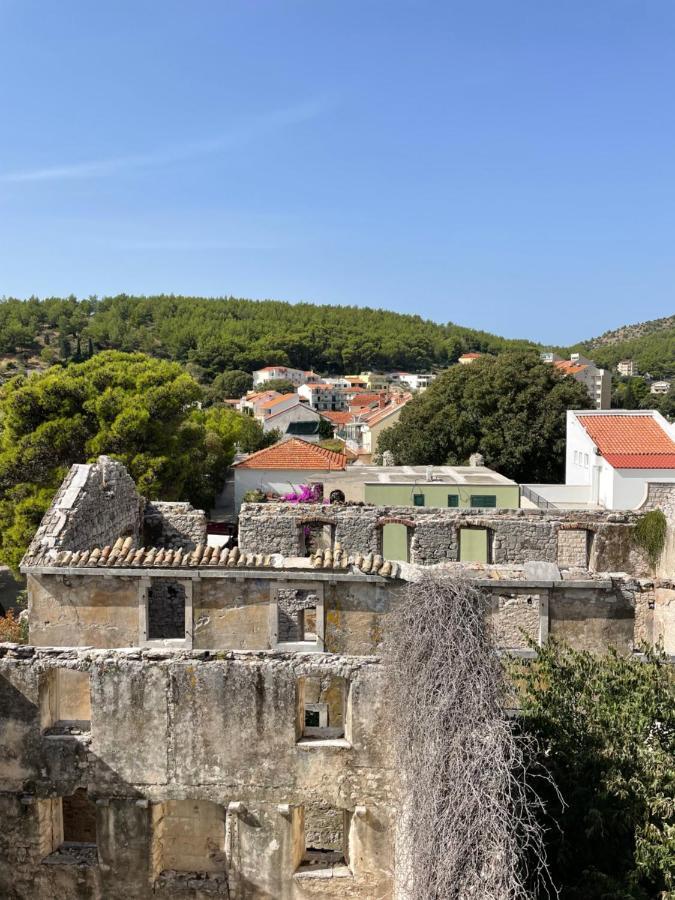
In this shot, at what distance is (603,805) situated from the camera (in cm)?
868

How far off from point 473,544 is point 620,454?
14.8 m

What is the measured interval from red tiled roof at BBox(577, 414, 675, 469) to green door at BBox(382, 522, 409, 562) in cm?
1490

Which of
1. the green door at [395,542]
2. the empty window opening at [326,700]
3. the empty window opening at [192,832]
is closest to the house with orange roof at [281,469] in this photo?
the green door at [395,542]

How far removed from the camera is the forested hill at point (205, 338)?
146125mm

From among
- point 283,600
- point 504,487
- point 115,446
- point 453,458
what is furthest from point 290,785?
point 453,458

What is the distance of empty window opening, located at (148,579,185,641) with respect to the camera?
16609mm

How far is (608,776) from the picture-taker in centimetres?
888

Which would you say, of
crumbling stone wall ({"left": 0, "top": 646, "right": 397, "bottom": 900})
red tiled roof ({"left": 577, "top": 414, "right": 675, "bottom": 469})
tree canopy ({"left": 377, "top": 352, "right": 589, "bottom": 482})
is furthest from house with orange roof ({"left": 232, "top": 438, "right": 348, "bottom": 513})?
crumbling stone wall ({"left": 0, "top": 646, "right": 397, "bottom": 900})

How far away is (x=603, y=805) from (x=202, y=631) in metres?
7.40

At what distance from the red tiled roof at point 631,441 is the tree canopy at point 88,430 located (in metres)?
18.2

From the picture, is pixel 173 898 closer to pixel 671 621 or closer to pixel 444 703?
pixel 444 703

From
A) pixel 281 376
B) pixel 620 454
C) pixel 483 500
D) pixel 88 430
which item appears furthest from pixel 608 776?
pixel 281 376

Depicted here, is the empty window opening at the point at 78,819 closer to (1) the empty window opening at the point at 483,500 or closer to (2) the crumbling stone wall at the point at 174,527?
(2) the crumbling stone wall at the point at 174,527

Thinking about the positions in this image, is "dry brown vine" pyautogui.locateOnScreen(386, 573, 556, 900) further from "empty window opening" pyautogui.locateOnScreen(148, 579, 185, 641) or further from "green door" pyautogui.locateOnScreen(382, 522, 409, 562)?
"green door" pyautogui.locateOnScreen(382, 522, 409, 562)
